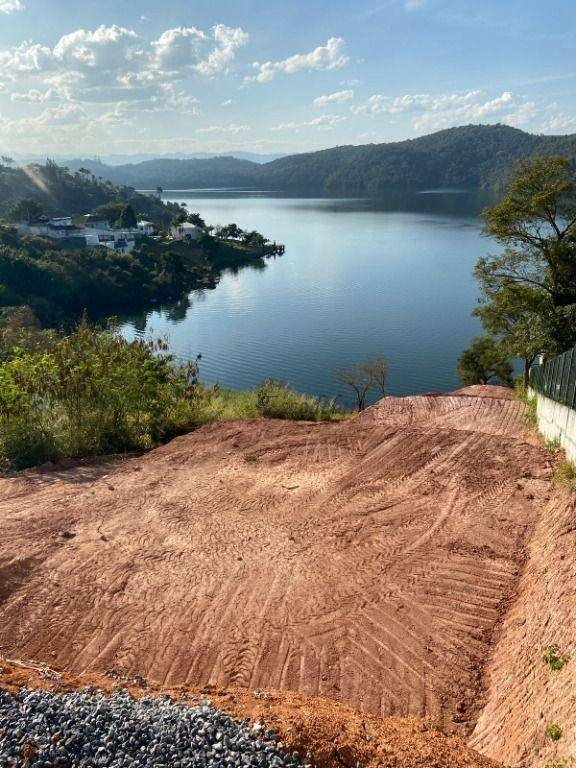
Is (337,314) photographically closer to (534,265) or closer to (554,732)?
(534,265)

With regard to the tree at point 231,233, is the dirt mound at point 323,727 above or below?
below

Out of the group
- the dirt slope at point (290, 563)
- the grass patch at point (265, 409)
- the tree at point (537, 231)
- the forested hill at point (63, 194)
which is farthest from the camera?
the forested hill at point (63, 194)

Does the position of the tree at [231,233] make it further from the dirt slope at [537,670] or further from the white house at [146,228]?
the dirt slope at [537,670]

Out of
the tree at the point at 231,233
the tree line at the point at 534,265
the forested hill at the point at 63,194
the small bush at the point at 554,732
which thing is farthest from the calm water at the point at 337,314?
the forested hill at the point at 63,194

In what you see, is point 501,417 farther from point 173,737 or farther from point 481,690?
point 173,737

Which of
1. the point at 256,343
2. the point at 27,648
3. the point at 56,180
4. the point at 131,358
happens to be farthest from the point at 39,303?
the point at 56,180

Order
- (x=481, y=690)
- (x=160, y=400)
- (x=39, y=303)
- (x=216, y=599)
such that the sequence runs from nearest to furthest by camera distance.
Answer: (x=481, y=690)
(x=216, y=599)
(x=160, y=400)
(x=39, y=303)

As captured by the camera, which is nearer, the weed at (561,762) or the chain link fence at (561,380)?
the weed at (561,762)

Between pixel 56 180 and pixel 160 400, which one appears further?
pixel 56 180
